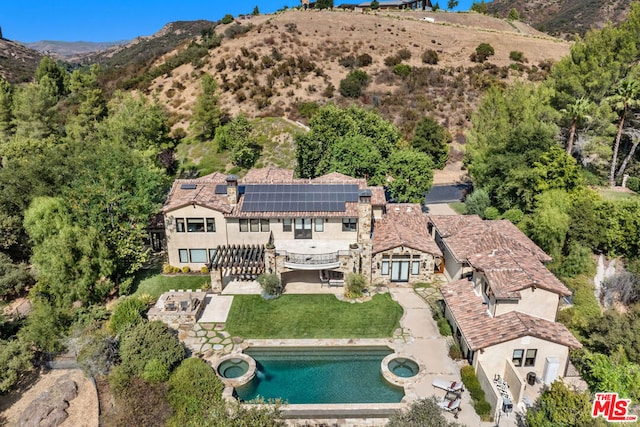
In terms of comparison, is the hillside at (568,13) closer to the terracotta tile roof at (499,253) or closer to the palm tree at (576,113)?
the palm tree at (576,113)

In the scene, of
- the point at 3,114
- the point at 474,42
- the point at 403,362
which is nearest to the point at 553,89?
the point at 403,362

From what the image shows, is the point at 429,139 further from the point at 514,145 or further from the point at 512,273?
the point at 512,273

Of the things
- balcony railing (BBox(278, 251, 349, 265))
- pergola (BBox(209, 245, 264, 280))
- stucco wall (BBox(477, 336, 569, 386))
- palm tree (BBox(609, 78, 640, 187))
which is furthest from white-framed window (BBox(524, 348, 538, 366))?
palm tree (BBox(609, 78, 640, 187))

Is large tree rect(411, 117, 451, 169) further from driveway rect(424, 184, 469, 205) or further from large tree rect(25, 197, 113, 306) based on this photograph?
large tree rect(25, 197, 113, 306)

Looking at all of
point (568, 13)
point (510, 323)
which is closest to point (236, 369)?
point (510, 323)

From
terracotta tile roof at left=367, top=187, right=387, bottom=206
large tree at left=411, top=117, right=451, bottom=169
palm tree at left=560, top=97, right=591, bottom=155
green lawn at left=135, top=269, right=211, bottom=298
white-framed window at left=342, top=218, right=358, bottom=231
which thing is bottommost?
green lawn at left=135, top=269, right=211, bottom=298

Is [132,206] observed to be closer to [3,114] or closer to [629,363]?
[629,363]

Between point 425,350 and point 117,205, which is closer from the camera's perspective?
point 425,350

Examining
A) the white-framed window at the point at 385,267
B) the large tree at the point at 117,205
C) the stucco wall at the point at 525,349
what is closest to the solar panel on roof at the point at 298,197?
the white-framed window at the point at 385,267
